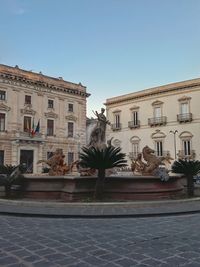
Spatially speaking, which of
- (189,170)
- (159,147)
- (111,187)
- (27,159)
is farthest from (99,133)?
(159,147)

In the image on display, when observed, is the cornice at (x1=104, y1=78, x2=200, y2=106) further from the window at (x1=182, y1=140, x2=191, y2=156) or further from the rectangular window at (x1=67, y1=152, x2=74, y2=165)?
the rectangular window at (x1=67, y1=152, x2=74, y2=165)

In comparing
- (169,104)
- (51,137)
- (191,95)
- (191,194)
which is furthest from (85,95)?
(191,194)

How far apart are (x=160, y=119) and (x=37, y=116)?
14.6 m

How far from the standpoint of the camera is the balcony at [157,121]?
38438 millimetres

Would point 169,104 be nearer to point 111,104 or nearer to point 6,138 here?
point 111,104

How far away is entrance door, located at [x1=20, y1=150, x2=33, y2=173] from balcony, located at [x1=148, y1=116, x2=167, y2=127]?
14884 millimetres

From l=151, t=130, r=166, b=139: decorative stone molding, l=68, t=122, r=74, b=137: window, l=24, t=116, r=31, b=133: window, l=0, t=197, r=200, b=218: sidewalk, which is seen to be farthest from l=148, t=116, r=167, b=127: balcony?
l=0, t=197, r=200, b=218: sidewalk

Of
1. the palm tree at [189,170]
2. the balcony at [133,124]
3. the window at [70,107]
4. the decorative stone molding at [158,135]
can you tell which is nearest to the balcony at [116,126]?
the balcony at [133,124]

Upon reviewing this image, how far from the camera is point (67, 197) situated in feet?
36.5

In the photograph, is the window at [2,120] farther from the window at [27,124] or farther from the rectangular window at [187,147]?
the rectangular window at [187,147]

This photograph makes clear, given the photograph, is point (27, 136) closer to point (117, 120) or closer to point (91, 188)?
point (117, 120)

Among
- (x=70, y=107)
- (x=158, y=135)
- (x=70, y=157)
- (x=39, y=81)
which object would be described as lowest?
(x=70, y=157)

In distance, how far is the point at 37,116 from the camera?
118 ft

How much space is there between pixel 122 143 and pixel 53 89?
465 inches
